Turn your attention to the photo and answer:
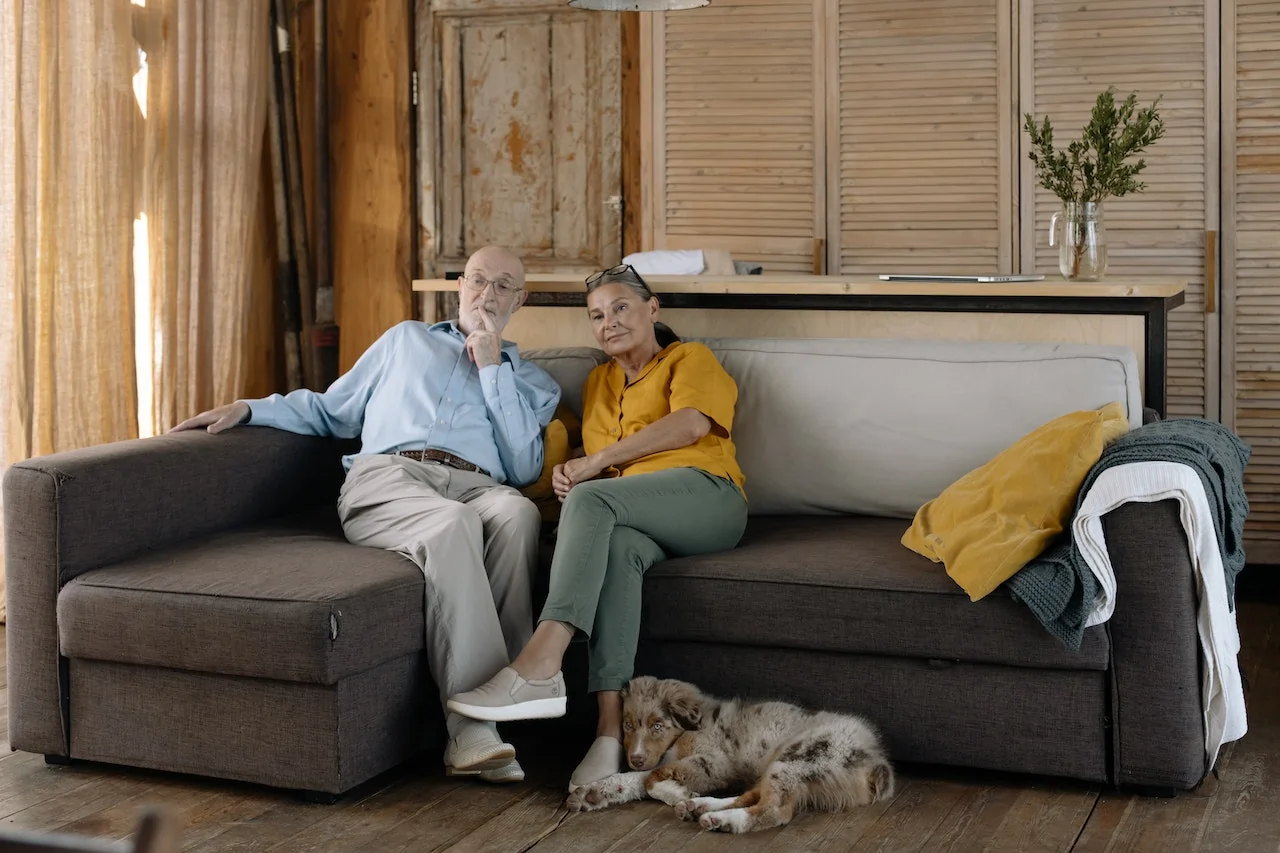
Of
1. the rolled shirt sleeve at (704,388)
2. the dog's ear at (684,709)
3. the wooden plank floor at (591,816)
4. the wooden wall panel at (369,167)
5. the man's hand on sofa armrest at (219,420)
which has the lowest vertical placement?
the wooden plank floor at (591,816)

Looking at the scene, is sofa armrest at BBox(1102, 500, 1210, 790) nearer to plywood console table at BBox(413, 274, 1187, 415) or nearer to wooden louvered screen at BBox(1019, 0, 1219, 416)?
plywood console table at BBox(413, 274, 1187, 415)

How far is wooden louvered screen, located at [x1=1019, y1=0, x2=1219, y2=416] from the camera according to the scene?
173 inches

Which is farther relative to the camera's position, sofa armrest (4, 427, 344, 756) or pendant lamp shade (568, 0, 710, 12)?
pendant lamp shade (568, 0, 710, 12)

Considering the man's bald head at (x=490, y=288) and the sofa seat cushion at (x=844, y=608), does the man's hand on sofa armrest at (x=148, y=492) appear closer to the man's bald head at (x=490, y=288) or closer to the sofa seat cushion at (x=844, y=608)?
the man's bald head at (x=490, y=288)

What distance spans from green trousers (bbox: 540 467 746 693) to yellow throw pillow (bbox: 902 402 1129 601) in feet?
1.43

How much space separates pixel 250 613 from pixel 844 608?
107cm

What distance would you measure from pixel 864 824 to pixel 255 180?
3.32 meters

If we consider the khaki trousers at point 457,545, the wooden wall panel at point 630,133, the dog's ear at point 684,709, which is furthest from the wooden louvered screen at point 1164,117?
the dog's ear at point 684,709

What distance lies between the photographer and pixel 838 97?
15.5 feet

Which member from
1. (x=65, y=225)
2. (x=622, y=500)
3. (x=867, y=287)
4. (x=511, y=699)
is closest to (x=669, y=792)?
(x=511, y=699)

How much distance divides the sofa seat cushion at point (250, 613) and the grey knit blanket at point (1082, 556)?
1126 millimetres

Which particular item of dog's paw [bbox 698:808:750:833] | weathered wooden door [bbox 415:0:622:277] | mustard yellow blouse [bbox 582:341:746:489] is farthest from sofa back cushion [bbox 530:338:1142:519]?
weathered wooden door [bbox 415:0:622:277]

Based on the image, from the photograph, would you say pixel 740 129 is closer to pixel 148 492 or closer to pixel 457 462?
pixel 457 462

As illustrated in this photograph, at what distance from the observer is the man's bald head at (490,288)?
10.5 feet
